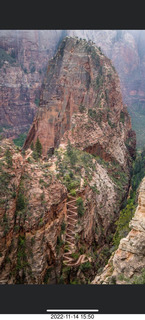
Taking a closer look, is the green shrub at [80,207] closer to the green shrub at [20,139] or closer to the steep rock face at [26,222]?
the steep rock face at [26,222]

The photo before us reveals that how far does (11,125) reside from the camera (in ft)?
417

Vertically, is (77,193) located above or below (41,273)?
above

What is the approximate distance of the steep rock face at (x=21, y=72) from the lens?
126 m

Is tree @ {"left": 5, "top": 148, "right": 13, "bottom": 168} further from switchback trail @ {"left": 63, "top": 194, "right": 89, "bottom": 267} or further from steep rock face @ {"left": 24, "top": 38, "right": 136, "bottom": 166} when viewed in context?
steep rock face @ {"left": 24, "top": 38, "right": 136, "bottom": 166}

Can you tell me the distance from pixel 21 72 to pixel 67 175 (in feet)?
332

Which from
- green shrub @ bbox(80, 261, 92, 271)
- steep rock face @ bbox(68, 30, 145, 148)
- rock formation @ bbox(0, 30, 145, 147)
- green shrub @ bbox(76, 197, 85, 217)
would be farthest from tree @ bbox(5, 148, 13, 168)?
steep rock face @ bbox(68, 30, 145, 148)

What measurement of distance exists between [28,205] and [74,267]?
33.6 ft

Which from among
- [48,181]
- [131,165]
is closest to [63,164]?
[48,181]

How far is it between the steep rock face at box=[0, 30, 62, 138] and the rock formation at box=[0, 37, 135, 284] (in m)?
42.4

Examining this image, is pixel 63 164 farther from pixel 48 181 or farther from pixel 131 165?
pixel 131 165

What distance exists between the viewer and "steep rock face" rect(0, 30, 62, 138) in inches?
4954

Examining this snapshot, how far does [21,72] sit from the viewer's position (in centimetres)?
13300

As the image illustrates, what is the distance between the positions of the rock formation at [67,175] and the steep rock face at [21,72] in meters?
42.4

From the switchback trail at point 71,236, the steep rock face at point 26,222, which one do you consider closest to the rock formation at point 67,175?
the steep rock face at point 26,222
